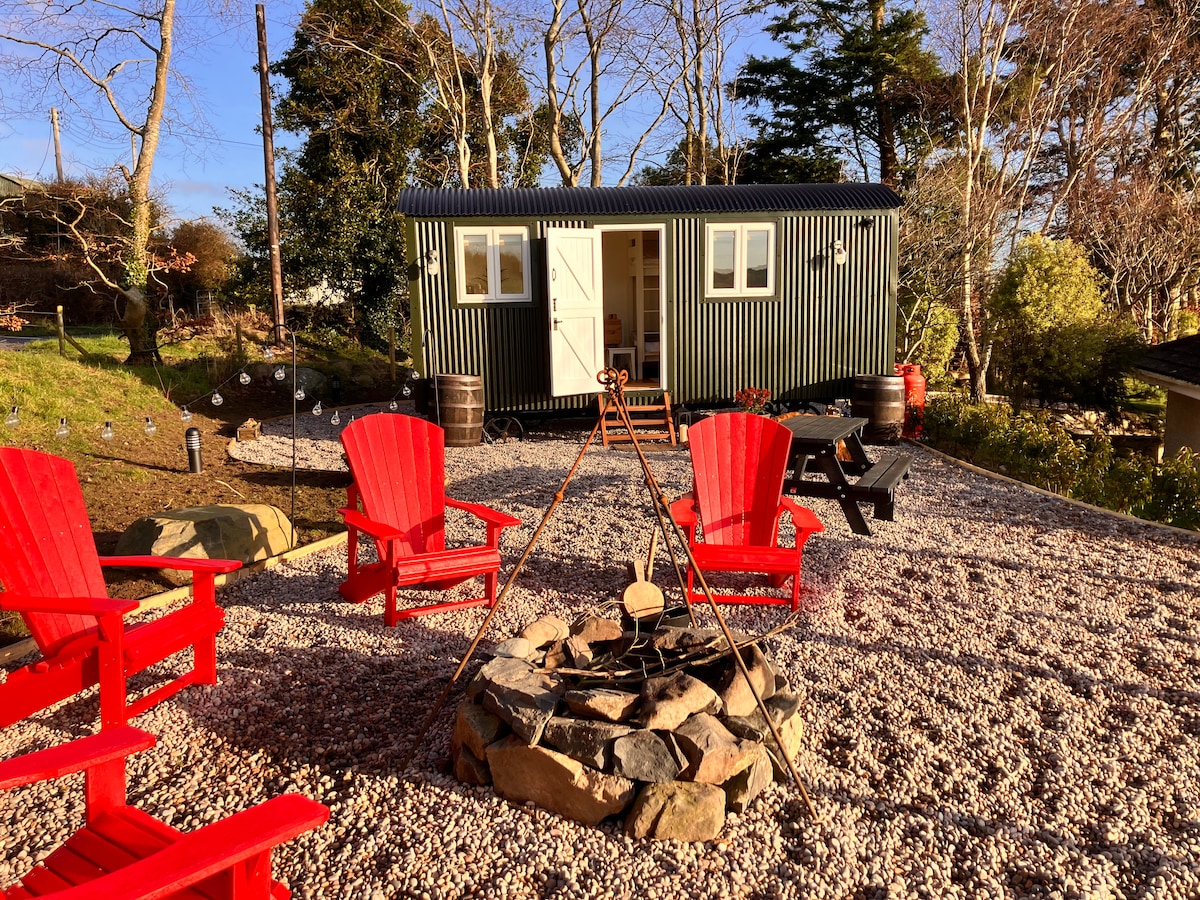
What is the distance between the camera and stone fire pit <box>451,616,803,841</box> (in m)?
2.32

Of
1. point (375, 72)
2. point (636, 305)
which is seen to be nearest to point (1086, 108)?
point (636, 305)

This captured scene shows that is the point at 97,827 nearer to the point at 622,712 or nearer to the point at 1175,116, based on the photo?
the point at 622,712

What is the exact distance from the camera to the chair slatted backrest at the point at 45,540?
104 inches

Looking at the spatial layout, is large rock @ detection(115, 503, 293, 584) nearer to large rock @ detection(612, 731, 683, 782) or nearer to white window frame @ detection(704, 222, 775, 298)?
large rock @ detection(612, 731, 683, 782)

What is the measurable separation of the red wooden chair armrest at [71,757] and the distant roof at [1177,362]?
382 inches

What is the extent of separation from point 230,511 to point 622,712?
3.11 metres

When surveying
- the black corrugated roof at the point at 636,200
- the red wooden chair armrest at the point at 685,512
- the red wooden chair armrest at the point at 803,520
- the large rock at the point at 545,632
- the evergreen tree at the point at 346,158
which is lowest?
the large rock at the point at 545,632

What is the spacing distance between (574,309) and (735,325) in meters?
1.88

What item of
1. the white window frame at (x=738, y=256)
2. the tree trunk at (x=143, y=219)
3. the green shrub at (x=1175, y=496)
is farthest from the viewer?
the tree trunk at (x=143, y=219)

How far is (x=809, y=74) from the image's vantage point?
19.4m

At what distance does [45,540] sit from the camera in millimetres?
2787

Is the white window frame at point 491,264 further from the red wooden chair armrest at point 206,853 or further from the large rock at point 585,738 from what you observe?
the red wooden chair armrest at point 206,853

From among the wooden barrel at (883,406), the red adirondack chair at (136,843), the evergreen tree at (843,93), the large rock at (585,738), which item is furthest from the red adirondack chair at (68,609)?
the evergreen tree at (843,93)

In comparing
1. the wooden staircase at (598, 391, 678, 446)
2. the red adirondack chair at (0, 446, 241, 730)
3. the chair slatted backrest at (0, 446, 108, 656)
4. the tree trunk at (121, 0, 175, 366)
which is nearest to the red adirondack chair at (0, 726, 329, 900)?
the red adirondack chair at (0, 446, 241, 730)
